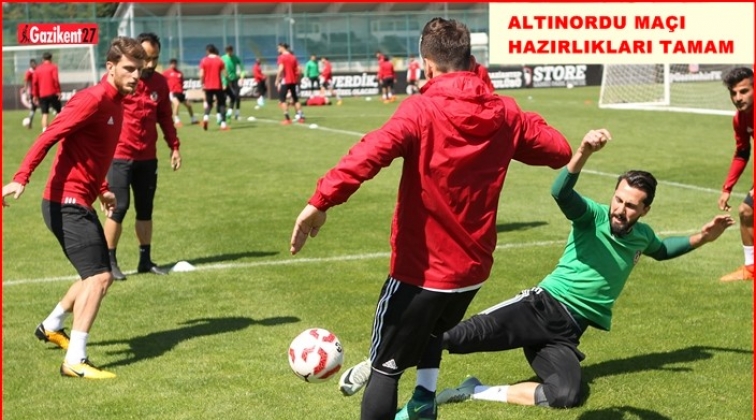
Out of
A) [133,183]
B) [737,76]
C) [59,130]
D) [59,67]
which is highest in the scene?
[59,67]

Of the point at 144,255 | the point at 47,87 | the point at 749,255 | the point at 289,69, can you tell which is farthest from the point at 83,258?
the point at 47,87

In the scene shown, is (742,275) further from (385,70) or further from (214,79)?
(385,70)

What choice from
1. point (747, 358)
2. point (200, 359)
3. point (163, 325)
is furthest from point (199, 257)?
point (747, 358)

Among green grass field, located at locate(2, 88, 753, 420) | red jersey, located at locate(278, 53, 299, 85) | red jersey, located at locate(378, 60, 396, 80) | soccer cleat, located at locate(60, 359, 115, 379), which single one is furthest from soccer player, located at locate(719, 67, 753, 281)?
red jersey, located at locate(378, 60, 396, 80)

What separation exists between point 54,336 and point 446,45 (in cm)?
475

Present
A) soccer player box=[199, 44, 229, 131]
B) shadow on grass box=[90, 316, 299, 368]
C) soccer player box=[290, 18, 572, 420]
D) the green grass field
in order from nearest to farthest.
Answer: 1. soccer player box=[290, 18, 572, 420]
2. the green grass field
3. shadow on grass box=[90, 316, 299, 368]
4. soccer player box=[199, 44, 229, 131]

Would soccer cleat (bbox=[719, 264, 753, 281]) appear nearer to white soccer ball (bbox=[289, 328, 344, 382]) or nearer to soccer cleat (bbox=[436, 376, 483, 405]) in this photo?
soccer cleat (bbox=[436, 376, 483, 405])

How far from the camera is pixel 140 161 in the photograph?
11.4 m

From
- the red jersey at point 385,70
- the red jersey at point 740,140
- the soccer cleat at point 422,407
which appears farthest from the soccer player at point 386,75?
the soccer cleat at point 422,407

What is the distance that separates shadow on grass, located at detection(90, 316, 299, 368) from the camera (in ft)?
26.7

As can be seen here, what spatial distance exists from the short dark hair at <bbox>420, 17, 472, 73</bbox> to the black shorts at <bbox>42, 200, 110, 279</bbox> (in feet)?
12.3

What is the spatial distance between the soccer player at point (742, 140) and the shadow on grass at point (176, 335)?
175 inches

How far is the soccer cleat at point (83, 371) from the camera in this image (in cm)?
750

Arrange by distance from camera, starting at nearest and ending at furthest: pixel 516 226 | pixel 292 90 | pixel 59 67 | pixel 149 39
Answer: pixel 149 39, pixel 516 226, pixel 292 90, pixel 59 67
